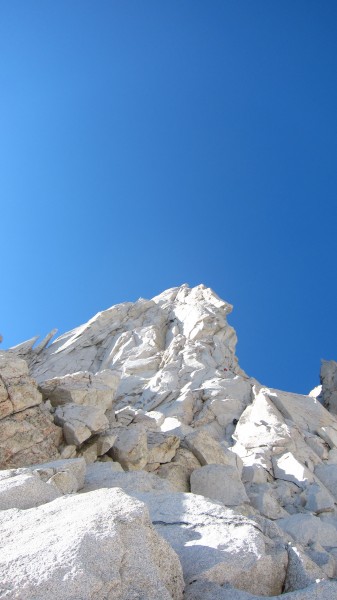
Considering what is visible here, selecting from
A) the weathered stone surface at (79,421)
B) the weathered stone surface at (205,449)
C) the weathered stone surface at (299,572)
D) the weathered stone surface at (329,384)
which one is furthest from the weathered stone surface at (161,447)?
the weathered stone surface at (329,384)

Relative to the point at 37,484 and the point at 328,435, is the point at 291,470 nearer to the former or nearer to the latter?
the point at 328,435

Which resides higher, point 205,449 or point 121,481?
point 205,449

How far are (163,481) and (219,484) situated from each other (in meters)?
3.86

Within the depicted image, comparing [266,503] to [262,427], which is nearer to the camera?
[266,503]

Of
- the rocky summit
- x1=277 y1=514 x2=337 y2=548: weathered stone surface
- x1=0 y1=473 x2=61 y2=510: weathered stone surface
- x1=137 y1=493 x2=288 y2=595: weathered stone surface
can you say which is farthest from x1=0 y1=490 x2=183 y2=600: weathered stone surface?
x1=277 y1=514 x2=337 y2=548: weathered stone surface

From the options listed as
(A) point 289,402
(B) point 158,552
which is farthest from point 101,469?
(A) point 289,402

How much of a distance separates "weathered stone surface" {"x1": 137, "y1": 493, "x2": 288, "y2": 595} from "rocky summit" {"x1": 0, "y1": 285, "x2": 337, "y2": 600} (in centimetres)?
3

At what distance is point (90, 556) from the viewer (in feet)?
25.4

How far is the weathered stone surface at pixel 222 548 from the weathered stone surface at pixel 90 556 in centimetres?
106

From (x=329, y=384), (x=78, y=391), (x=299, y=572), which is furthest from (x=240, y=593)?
(x=329, y=384)

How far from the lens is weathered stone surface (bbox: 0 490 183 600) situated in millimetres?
7148

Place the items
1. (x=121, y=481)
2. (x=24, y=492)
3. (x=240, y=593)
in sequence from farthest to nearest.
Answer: (x=121, y=481)
(x=24, y=492)
(x=240, y=593)

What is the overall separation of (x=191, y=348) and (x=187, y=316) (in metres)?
11.1

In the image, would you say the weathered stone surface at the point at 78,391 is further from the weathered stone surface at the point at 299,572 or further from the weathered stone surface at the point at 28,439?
the weathered stone surface at the point at 299,572
